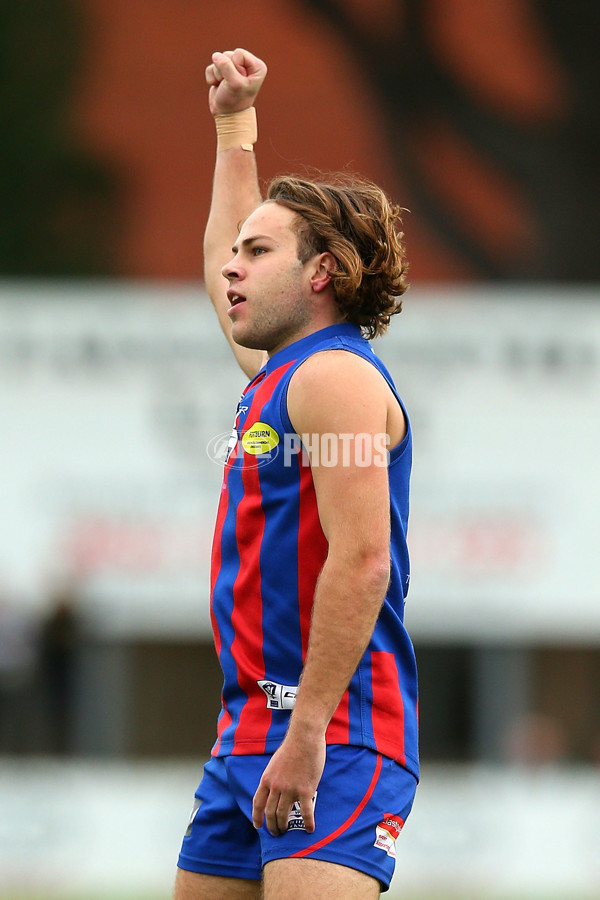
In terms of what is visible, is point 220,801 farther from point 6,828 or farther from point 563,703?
point 563,703

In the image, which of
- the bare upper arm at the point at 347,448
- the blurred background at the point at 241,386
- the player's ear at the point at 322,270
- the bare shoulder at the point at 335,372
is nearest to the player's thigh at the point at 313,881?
the bare upper arm at the point at 347,448

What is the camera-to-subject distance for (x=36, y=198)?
1554cm

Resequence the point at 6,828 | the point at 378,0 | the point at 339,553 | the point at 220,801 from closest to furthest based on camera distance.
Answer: the point at 339,553 → the point at 220,801 → the point at 6,828 → the point at 378,0

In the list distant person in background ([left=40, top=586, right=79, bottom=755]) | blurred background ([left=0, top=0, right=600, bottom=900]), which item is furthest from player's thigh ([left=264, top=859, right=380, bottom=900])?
distant person in background ([left=40, top=586, right=79, bottom=755])

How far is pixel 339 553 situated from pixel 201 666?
423 inches

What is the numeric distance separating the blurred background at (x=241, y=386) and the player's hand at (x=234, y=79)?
5.20 meters

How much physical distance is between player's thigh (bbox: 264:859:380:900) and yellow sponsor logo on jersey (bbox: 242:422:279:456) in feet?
3.13

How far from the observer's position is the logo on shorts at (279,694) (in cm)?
346

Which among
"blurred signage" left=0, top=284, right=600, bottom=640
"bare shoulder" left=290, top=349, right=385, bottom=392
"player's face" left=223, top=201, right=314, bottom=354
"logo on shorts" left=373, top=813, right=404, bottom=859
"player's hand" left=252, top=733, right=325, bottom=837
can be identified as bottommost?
"logo on shorts" left=373, top=813, right=404, bottom=859

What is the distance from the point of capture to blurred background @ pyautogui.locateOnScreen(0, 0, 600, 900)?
37.9 ft

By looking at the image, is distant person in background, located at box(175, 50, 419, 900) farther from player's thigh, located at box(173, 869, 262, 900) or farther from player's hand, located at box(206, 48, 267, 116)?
player's hand, located at box(206, 48, 267, 116)

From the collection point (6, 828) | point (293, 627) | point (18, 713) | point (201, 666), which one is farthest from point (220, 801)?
point (201, 666)

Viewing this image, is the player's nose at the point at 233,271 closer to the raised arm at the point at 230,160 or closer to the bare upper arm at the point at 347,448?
the bare upper arm at the point at 347,448

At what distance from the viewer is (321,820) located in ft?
10.9
